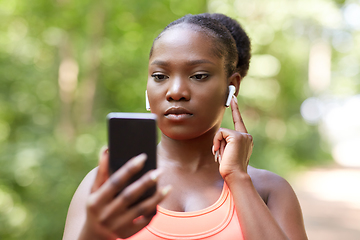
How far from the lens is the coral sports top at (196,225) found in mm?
1694

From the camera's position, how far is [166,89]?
6.00ft

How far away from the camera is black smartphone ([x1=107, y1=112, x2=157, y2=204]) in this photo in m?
1.17

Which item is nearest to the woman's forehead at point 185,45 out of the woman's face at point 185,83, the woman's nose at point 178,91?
the woman's face at point 185,83

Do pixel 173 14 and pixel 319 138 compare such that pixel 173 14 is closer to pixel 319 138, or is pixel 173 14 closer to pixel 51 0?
pixel 51 0

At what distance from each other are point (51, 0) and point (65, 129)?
270 centimetres

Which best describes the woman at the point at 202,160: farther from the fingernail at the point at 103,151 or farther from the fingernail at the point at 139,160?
the fingernail at the point at 139,160

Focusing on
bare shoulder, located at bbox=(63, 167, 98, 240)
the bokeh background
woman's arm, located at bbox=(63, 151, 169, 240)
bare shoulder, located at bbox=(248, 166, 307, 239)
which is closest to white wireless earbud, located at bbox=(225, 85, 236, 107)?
bare shoulder, located at bbox=(248, 166, 307, 239)

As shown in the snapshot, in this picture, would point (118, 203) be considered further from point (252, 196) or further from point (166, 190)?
point (252, 196)

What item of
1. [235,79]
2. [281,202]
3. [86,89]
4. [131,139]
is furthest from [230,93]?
[86,89]

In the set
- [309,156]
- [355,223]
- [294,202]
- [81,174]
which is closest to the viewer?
[294,202]

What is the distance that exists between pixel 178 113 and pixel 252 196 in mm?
534

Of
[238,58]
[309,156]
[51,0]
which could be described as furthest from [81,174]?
[309,156]

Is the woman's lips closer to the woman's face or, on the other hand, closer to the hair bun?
the woman's face

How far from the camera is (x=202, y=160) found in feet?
6.78
